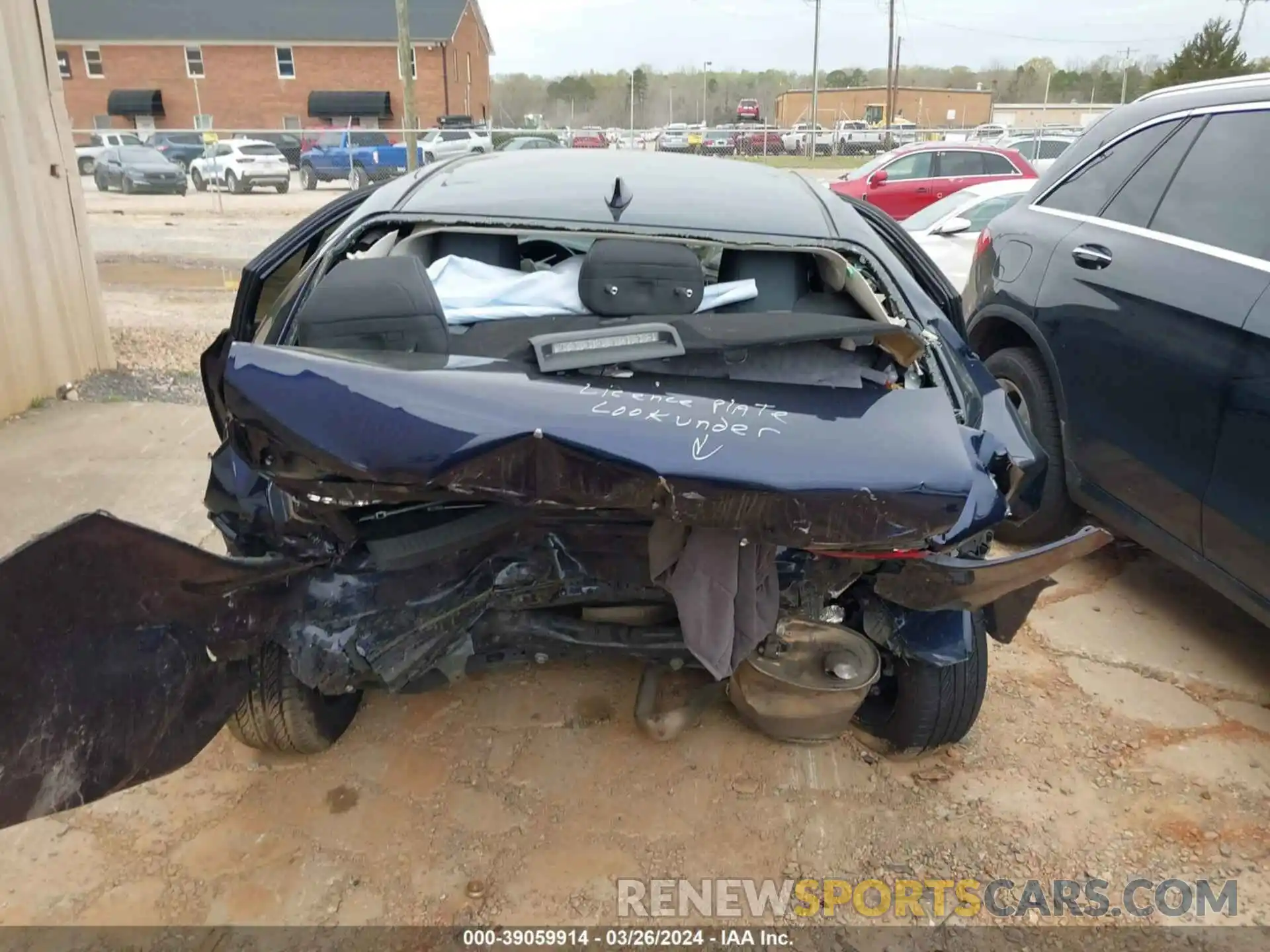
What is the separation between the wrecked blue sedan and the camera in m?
1.75

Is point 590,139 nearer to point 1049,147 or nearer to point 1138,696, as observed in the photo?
point 1049,147

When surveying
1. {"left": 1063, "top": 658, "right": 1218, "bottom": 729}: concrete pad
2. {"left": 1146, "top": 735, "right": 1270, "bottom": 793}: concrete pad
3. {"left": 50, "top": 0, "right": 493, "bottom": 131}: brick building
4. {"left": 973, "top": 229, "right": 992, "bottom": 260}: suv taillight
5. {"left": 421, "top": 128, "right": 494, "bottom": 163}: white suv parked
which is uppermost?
{"left": 50, "top": 0, "right": 493, "bottom": 131}: brick building

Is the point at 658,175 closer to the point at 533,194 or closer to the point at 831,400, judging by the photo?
the point at 533,194

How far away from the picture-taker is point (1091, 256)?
355 cm

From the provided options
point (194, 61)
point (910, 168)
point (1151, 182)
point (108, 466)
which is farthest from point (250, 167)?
point (194, 61)

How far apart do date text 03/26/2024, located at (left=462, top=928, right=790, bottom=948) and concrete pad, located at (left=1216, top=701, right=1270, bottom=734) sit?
1.89 m

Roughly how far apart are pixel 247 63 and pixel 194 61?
7.68 ft

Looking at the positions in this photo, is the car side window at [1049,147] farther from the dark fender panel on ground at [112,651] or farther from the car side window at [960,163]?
the dark fender panel on ground at [112,651]

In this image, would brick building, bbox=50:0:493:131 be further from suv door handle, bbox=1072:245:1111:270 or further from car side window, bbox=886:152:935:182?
suv door handle, bbox=1072:245:1111:270

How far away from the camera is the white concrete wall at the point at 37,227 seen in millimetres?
5098

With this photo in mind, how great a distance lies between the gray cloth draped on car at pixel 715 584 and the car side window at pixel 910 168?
12.5 m

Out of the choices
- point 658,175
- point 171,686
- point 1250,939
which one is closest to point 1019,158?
point 658,175

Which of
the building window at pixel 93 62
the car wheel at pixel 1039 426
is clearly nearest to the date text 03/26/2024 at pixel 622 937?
the car wheel at pixel 1039 426

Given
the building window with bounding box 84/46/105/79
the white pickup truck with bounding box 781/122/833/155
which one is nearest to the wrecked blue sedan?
the white pickup truck with bounding box 781/122/833/155
